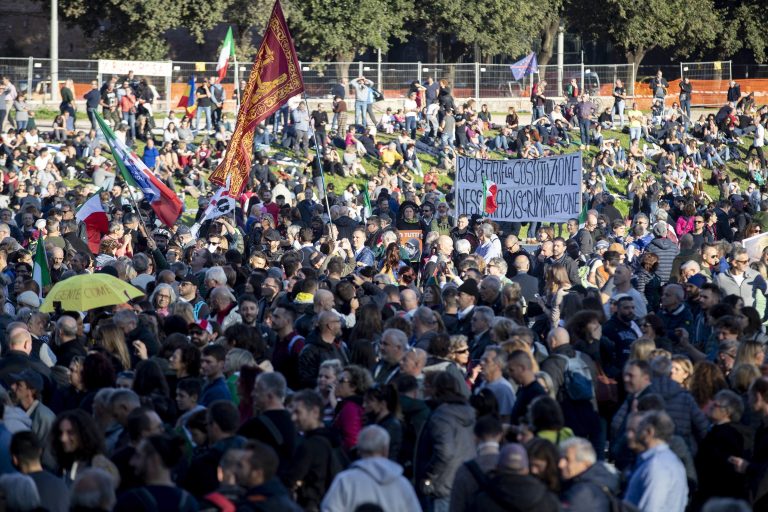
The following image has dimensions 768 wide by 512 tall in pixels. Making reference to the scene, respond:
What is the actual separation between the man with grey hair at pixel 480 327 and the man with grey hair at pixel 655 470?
2.96 metres

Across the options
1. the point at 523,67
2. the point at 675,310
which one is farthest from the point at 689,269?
the point at 523,67

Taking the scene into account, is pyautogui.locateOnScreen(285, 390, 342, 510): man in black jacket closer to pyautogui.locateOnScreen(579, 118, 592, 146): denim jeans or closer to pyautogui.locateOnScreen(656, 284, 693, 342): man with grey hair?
pyautogui.locateOnScreen(656, 284, 693, 342): man with grey hair

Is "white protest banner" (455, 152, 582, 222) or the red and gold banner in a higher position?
the red and gold banner

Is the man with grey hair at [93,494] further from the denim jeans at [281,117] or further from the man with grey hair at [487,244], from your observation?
the denim jeans at [281,117]

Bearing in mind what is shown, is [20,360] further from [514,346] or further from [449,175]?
[449,175]

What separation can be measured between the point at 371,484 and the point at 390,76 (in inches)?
1375

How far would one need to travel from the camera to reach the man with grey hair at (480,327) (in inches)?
393

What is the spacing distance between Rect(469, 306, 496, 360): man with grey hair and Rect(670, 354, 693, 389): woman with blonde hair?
5.64 ft

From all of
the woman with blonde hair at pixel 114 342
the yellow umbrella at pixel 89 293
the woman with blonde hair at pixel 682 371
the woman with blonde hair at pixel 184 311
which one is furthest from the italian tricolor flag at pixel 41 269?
the woman with blonde hair at pixel 682 371

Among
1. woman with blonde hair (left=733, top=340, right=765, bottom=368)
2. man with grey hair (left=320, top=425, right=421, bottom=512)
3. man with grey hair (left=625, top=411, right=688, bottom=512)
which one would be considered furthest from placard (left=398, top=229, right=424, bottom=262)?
man with grey hair (left=320, top=425, right=421, bottom=512)

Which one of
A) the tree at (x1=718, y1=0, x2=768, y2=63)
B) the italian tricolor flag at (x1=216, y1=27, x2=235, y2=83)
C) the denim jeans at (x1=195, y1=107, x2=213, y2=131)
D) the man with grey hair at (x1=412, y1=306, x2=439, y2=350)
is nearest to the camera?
the man with grey hair at (x1=412, y1=306, x2=439, y2=350)

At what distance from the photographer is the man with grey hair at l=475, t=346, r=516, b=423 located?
8.45m

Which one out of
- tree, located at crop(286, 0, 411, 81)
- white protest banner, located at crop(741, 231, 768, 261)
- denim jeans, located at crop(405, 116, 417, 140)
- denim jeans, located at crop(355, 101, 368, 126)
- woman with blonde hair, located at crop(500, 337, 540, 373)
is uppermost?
tree, located at crop(286, 0, 411, 81)

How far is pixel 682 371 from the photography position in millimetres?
8594
